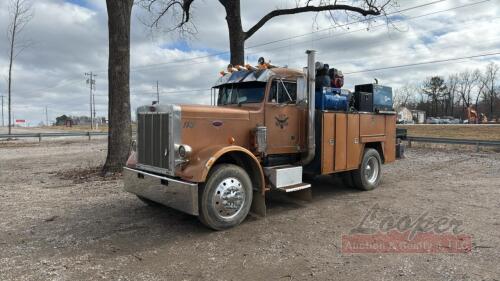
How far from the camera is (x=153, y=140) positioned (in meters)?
6.01

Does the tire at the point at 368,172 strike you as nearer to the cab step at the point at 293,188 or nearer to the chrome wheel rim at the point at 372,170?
the chrome wheel rim at the point at 372,170

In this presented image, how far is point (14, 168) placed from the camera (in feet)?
41.6

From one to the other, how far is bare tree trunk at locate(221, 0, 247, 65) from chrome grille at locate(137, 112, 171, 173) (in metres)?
8.33

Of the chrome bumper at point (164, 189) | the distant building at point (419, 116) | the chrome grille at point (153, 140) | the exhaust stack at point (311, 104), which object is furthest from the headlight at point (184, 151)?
the distant building at point (419, 116)

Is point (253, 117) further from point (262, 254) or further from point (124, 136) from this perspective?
point (124, 136)

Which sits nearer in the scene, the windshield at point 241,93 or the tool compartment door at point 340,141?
the windshield at point 241,93

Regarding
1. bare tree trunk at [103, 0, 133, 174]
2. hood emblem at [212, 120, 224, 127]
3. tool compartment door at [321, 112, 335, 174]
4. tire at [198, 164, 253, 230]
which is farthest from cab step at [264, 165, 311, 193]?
bare tree trunk at [103, 0, 133, 174]

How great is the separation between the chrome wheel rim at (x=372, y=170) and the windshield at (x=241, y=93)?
3.56 metres

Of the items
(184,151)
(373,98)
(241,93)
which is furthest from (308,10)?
(184,151)

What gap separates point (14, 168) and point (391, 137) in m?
11.8

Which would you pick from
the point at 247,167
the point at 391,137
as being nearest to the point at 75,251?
the point at 247,167

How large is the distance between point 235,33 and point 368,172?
25.7 feet

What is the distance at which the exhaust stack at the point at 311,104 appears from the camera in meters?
6.82

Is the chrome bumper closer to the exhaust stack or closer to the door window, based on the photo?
the door window
